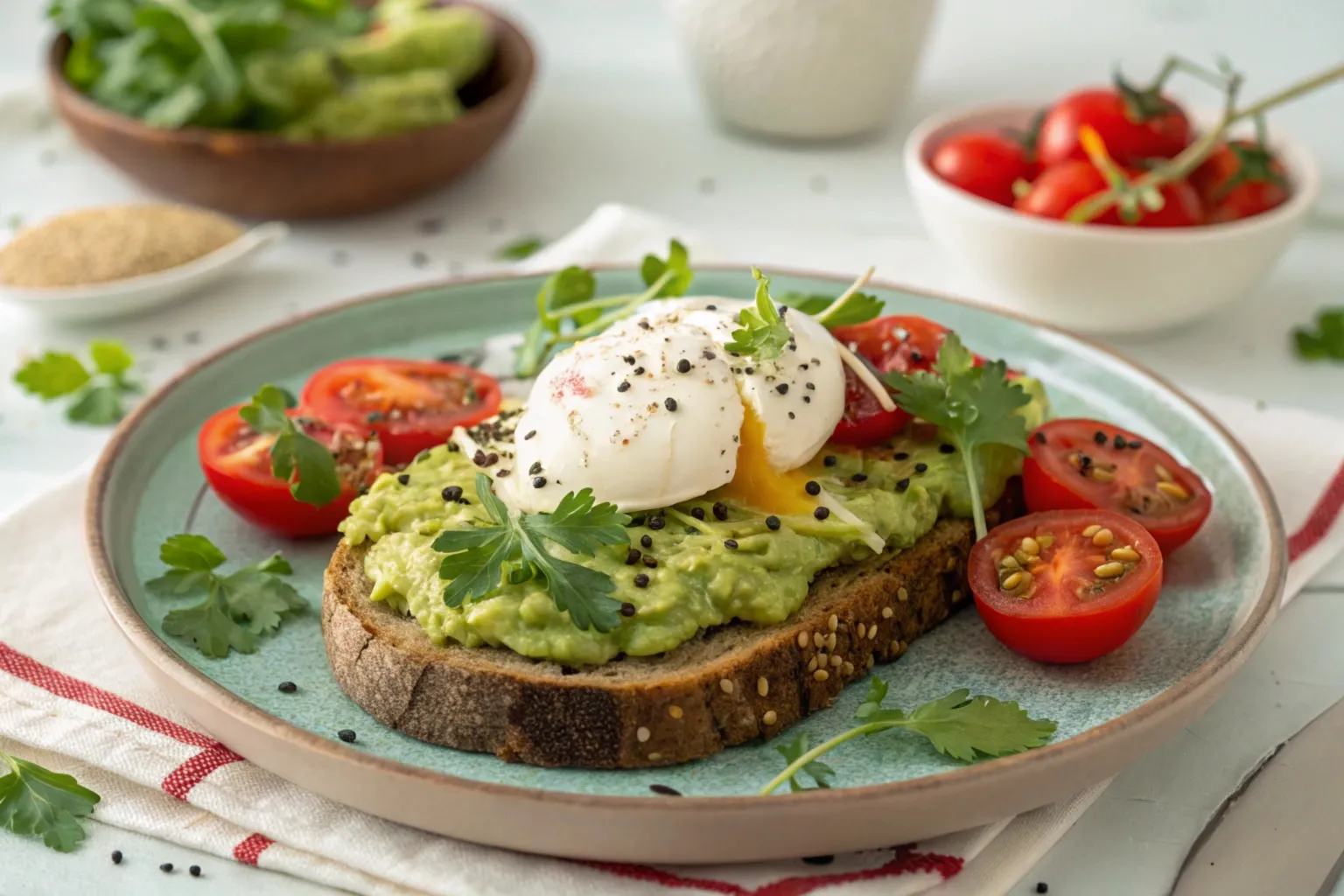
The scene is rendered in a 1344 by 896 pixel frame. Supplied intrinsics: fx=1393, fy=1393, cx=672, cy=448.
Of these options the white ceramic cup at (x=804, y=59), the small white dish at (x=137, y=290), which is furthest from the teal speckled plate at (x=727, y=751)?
the white ceramic cup at (x=804, y=59)

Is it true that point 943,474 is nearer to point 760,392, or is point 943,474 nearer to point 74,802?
point 760,392

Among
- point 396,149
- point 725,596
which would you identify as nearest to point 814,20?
point 396,149

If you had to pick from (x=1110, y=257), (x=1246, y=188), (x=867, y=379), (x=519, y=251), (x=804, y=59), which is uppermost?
(x=867, y=379)

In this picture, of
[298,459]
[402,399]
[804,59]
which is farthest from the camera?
[804,59]

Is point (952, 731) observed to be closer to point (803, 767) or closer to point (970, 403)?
point (803, 767)

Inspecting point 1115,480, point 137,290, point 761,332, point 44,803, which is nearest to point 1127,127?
point 1115,480

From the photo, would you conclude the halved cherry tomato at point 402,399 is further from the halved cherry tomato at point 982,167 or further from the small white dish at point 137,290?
the halved cherry tomato at point 982,167
